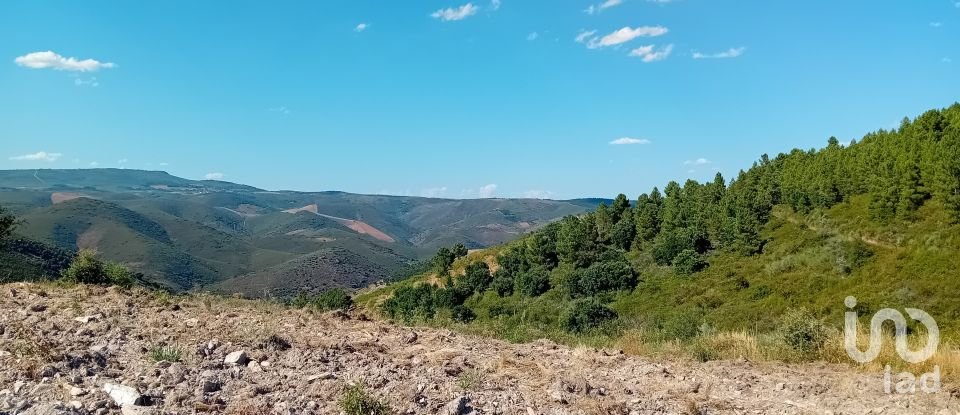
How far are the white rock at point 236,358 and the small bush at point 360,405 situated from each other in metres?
2.12

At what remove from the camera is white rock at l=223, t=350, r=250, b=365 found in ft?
22.4

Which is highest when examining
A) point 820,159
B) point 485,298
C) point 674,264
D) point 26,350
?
point 820,159

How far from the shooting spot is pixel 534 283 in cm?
6175

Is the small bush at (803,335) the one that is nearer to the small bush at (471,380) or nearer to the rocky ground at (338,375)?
the rocky ground at (338,375)

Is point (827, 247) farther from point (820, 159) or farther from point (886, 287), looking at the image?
point (820, 159)

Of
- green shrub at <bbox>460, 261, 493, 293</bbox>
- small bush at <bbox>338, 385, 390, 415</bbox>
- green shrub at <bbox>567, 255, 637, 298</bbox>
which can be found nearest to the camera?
small bush at <bbox>338, 385, 390, 415</bbox>

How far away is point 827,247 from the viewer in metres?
45.4

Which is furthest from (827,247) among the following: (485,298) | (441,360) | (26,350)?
(26,350)

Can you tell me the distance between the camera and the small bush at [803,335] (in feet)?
28.2

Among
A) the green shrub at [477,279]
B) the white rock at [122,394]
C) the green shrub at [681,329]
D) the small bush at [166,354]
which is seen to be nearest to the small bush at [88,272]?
the small bush at [166,354]

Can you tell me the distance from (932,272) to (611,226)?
39988mm

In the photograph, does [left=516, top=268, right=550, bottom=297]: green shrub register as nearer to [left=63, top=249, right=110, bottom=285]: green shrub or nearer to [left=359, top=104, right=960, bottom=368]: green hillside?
[left=359, top=104, right=960, bottom=368]: green hillside

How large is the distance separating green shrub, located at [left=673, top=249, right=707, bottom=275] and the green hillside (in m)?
0.11

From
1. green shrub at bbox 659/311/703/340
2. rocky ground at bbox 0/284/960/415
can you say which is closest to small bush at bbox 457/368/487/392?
rocky ground at bbox 0/284/960/415
